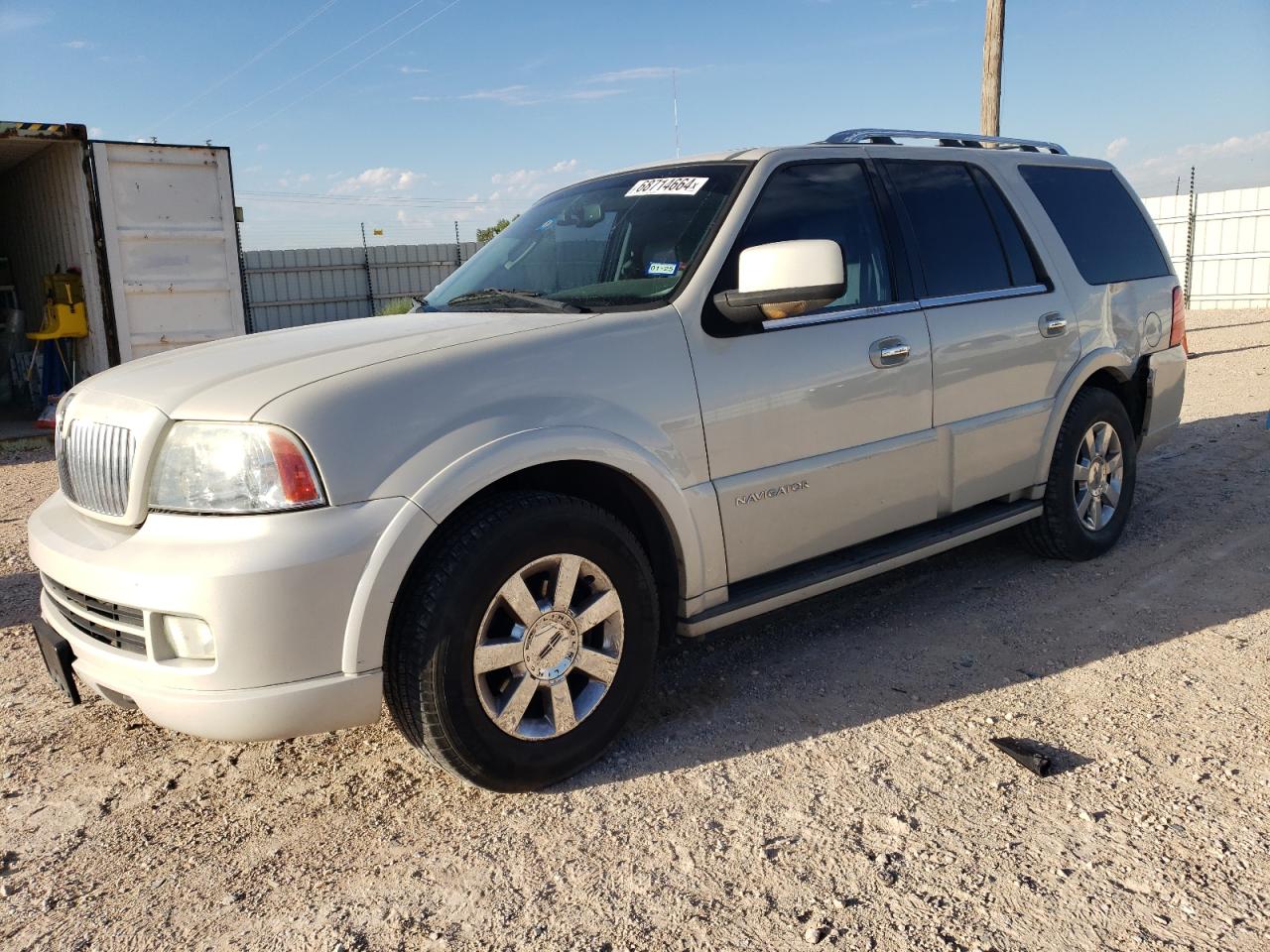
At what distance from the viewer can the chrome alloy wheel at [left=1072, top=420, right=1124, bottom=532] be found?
4.80 metres

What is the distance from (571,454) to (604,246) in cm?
116

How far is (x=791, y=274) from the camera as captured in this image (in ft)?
10.5

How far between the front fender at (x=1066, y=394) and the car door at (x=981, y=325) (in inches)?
1.6

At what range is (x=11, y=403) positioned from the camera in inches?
544

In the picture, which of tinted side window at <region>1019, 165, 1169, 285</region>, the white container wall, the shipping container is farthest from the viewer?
the white container wall

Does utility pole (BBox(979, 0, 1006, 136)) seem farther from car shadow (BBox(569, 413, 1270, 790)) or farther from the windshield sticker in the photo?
the windshield sticker

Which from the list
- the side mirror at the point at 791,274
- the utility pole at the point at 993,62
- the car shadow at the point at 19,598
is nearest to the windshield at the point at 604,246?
the side mirror at the point at 791,274

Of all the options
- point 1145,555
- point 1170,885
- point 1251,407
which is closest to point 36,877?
point 1170,885

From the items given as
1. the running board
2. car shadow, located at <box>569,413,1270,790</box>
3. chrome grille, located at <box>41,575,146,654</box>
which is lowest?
car shadow, located at <box>569,413,1270,790</box>

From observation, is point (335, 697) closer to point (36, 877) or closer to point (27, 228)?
point (36, 877)

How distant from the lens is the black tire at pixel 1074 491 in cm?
466

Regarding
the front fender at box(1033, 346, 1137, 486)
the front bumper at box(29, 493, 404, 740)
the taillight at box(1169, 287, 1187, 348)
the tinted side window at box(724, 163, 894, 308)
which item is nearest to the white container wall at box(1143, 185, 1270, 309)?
the taillight at box(1169, 287, 1187, 348)

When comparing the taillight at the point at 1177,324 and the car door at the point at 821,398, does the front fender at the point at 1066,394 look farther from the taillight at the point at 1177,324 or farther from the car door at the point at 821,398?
the car door at the point at 821,398

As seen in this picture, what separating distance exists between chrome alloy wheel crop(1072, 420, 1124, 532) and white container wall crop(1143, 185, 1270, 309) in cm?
1707
